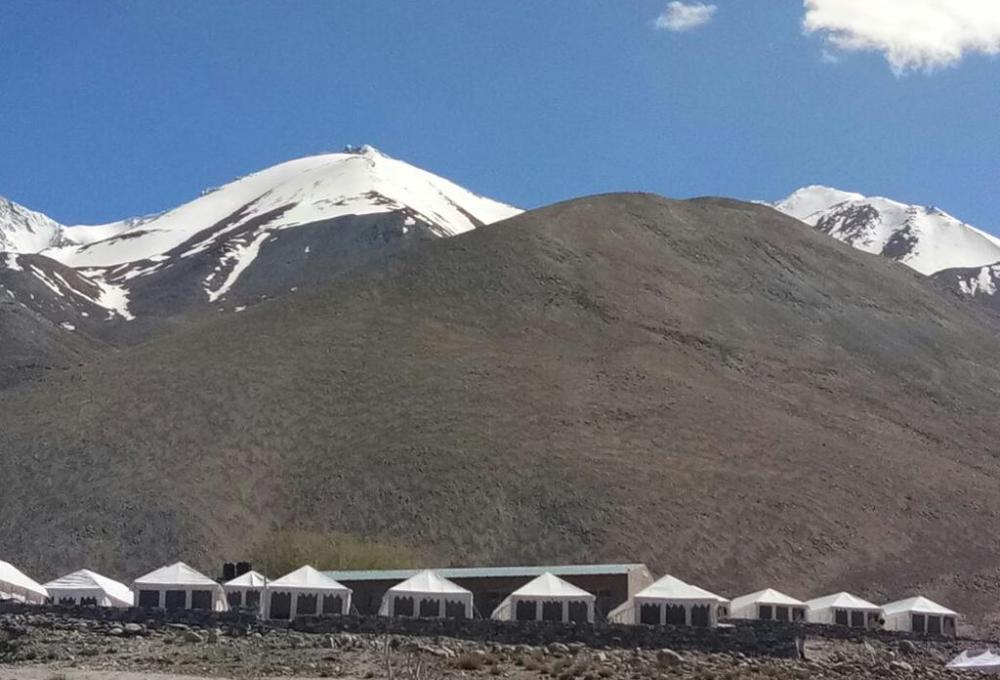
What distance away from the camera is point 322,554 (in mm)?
57594

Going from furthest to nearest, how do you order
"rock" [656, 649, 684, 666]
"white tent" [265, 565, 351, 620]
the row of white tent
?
the row of white tent < "white tent" [265, 565, 351, 620] < "rock" [656, 649, 684, 666]

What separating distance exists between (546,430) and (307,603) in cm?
3351

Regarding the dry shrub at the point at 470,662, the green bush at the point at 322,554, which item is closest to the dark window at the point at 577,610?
the dry shrub at the point at 470,662

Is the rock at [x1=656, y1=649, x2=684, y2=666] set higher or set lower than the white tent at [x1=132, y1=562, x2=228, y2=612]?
lower

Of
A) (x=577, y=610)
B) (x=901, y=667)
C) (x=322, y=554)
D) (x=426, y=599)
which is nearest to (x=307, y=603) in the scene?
(x=426, y=599)

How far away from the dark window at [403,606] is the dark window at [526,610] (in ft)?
10.4

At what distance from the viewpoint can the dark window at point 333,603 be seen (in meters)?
43.0

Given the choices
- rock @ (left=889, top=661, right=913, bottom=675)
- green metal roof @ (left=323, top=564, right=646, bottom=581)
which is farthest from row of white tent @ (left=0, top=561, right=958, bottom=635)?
→ rock @ (left=889, top=661, right=913, bottom=675)

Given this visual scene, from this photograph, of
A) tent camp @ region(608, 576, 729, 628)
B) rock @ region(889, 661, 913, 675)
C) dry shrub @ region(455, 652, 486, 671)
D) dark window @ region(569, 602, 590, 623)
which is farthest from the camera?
tent camp @ region(608, 576, 729, 628)

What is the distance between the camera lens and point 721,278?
105625 mm

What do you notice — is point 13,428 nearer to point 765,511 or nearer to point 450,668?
point 765,511

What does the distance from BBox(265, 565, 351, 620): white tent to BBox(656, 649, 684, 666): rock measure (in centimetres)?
1265

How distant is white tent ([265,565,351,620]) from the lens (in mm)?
42438

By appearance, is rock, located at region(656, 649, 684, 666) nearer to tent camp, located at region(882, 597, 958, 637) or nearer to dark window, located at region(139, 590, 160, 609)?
dark window, located at region(139, 590, 160, 609)
